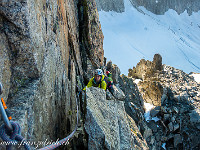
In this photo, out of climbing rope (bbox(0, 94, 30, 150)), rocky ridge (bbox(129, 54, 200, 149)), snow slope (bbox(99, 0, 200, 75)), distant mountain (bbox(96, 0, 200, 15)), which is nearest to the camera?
climbing rope (bbox(0, 94, 30, 150))

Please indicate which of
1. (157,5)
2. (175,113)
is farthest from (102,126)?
(157,5)

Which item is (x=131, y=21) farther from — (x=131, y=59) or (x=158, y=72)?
(x=158, y=72)

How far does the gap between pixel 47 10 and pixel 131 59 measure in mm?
56828

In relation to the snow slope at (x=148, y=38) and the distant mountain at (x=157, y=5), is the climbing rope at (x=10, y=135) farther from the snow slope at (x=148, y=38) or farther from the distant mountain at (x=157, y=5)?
the distant mountain at (x=157, y=5)

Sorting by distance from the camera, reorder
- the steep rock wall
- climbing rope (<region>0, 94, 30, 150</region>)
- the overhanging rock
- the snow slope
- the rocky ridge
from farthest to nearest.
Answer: the snow slope → the rocky ridge → the overhanging rock → the steep rock wall → climbing rope (<region>0, 94, 30, 150</region>)

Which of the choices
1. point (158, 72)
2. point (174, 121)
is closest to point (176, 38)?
point (158, 72)

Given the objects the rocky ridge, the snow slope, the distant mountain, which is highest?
the distant mountain

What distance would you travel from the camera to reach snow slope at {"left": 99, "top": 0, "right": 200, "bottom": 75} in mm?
62000

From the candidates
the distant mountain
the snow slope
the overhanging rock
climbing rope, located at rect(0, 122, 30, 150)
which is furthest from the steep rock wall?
the distant mountain

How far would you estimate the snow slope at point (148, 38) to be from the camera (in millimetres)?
62000

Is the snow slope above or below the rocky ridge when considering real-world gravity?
above

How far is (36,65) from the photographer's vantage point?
3928 millimetres

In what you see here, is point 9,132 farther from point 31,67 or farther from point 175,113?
point 175,113

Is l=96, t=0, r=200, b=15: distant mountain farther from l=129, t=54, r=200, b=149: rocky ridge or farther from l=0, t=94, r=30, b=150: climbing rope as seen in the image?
l=0, t=94, r=30, b=150: climbing rope
